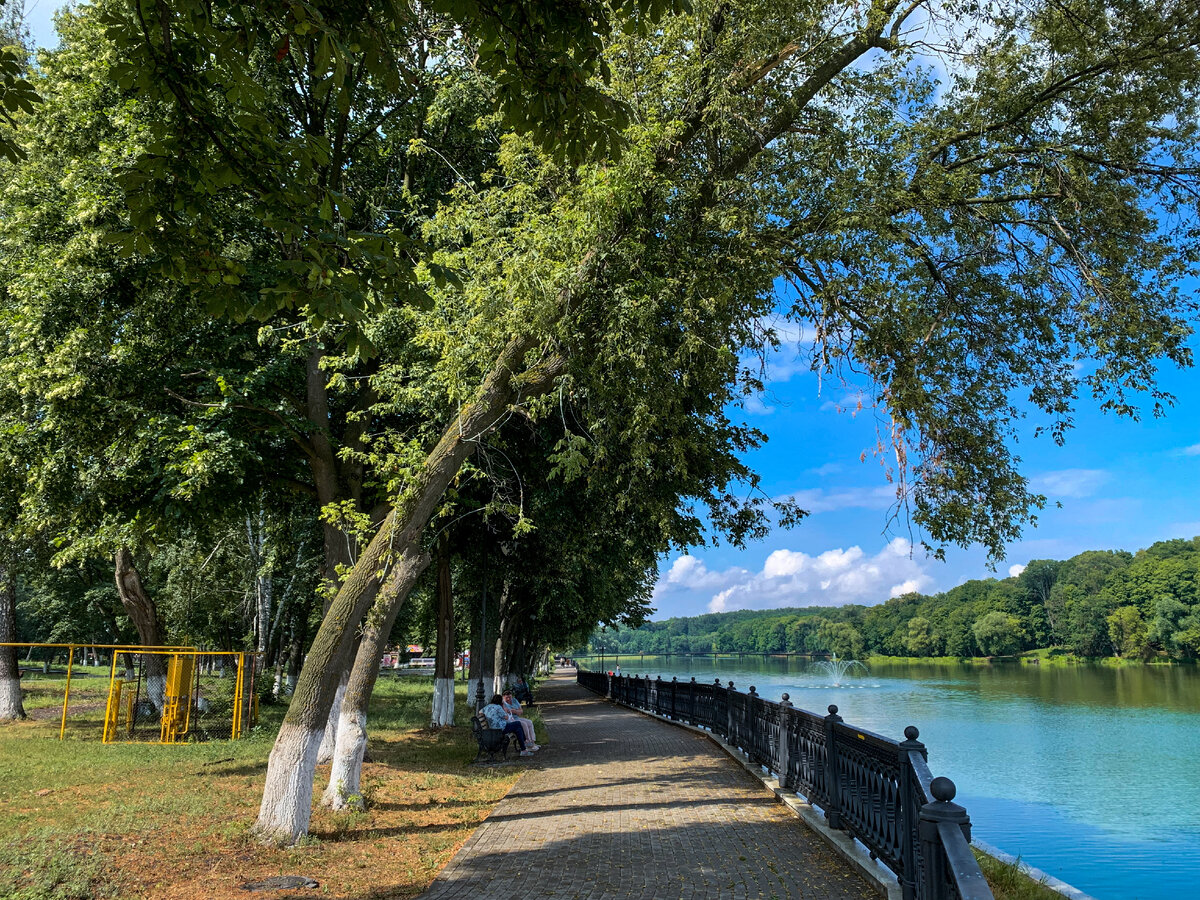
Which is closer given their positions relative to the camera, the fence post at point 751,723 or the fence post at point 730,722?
the fence post at point 751,723

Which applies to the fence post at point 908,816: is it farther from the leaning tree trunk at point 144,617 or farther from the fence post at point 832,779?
the leaning tree trunk at point 144,617

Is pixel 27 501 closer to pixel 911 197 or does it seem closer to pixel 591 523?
pixel 591 523

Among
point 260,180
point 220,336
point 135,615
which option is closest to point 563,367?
point 260,180

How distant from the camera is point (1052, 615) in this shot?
8919 centimetres

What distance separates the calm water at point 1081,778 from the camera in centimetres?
1001

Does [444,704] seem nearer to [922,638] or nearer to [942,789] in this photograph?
[942,789]

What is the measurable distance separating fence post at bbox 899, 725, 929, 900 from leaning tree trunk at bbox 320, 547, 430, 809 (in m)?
5.31

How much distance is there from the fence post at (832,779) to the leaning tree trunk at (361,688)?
15.7 feet

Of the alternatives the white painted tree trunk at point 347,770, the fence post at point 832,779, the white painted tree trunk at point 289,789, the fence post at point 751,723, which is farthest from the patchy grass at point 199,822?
the fence post at point 751,723

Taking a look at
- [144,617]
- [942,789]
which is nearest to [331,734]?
[144,617]

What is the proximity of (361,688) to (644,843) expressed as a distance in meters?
4.32

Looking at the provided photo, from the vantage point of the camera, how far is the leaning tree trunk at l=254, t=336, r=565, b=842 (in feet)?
24.9

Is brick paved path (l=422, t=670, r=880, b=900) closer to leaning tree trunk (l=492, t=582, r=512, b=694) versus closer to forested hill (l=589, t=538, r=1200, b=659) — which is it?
leaning tree trunk (l=492, t=582, r=512, b=694)

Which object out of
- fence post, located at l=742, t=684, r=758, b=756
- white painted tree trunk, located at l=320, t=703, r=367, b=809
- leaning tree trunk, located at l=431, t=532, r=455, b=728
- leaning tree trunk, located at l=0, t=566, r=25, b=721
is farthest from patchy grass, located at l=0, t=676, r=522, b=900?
leaning tree trunk, located at l=0, t=566, r=25, b=721
